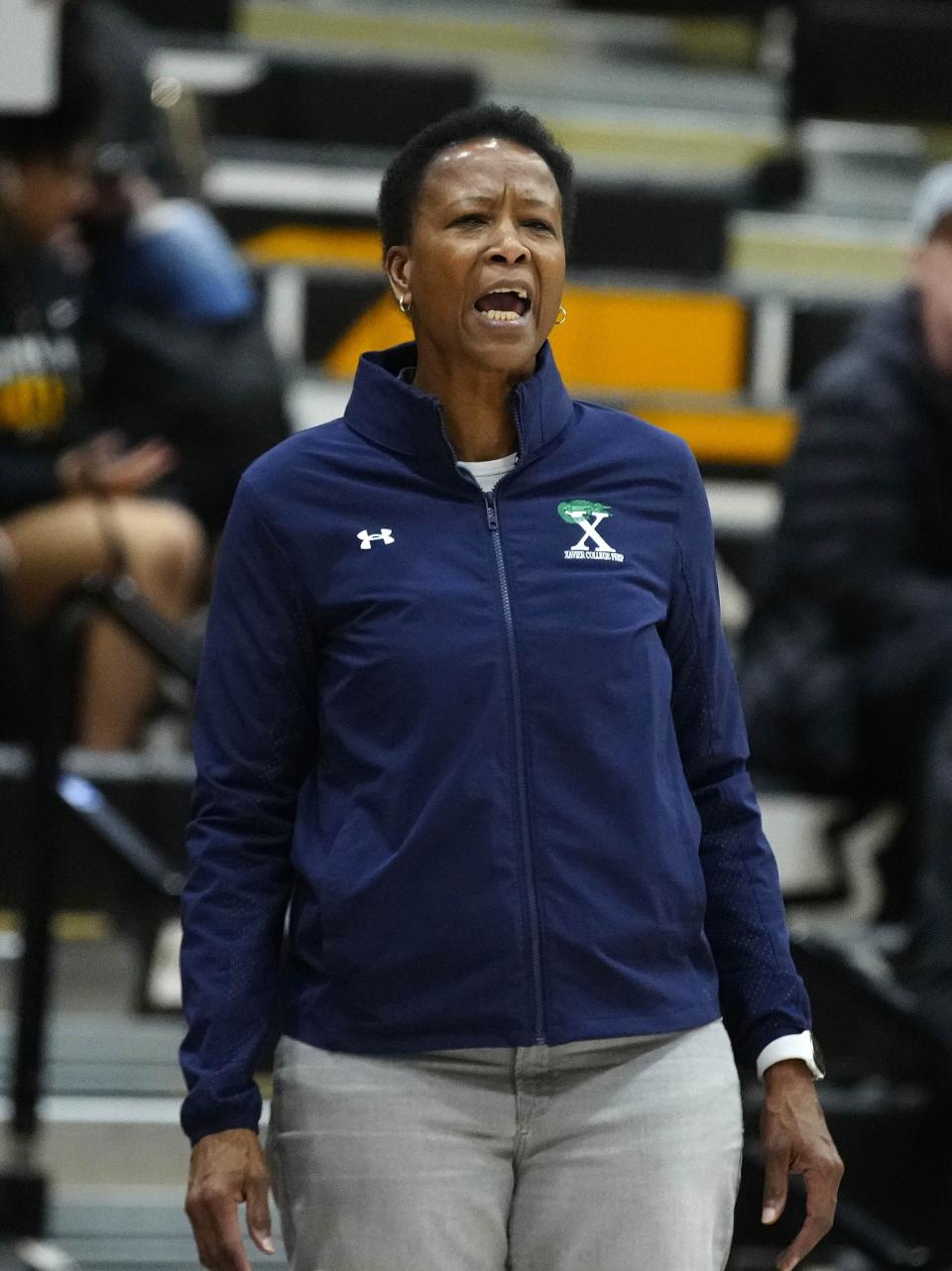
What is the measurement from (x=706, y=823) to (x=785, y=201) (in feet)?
17.6

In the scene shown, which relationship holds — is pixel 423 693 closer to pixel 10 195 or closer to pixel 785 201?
pixel 10 195

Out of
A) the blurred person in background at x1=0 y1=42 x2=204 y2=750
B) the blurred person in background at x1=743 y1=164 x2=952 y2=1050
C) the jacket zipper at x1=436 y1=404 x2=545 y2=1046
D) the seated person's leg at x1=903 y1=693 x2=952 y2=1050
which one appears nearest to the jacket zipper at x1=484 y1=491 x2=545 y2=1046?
the jacket zipper at x1=436 y1=404 x2=545 y2=1046

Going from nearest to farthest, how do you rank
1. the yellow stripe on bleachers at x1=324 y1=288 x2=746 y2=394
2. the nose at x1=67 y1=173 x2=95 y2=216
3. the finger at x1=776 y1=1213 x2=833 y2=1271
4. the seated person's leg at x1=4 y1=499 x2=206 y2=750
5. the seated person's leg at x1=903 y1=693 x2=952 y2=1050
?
the finger at x1=776 y1=1213 x2=833 y2=1271, the seated person's leg at x1=903 y1=693 x2=952 y2=1050, the seated person's leg at x1=4 y1=499 x2=206 y2=750, the nose at x1=67 y1=173 x2=95 y2=216, the yellow stripe on bleachers at x1=324 y1=288 x2=746 y2=394

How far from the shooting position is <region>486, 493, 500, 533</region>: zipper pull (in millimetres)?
1835

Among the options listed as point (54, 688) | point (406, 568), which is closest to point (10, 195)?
point (54, 688)

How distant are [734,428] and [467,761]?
13.1 feet

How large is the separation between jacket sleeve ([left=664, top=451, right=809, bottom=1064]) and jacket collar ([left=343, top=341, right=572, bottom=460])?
0.13 m

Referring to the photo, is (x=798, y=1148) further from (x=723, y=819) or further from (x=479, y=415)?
(x=479, y=415)

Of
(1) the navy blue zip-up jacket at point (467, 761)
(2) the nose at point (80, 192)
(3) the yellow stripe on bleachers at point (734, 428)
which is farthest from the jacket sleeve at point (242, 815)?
(3) the yellow stripe on bleachers at point (734, 428)

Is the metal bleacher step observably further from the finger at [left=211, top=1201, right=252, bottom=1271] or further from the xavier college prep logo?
the xavier college prep logo

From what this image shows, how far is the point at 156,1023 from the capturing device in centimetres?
369

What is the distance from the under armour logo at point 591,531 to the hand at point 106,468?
7.74 ft

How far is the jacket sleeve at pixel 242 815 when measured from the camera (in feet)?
5.96

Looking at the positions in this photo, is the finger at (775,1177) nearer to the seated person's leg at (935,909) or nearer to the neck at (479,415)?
the neck at (479,415)
